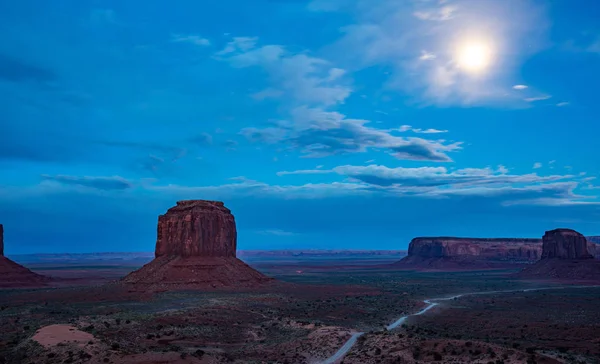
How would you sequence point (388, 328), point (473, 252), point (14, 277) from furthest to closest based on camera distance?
point (473, 252) → point (14, 277) → point (388, 328)

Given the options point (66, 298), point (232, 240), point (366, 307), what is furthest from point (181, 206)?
point (366, 307)

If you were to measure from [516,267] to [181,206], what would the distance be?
4907 inches

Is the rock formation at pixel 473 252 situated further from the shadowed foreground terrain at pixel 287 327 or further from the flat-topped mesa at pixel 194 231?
the flat-topped mesa at pixel 194 231

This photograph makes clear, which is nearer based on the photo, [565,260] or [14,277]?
[14,277]

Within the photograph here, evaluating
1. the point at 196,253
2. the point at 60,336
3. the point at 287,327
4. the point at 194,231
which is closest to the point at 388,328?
the point at 287,327

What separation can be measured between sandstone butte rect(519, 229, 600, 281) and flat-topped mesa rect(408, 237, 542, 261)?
57.0 m

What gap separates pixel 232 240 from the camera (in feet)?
289

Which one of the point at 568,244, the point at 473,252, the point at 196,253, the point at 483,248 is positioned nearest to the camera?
the point at 196,253

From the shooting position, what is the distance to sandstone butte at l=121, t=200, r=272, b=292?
7631 cm

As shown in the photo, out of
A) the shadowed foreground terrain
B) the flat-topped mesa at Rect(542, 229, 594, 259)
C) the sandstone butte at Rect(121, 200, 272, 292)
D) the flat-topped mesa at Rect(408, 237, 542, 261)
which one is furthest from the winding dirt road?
the flat-topped mesa at Rect(408, 237, 542, 261)

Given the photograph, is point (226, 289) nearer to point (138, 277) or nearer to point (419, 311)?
point (138, 277)

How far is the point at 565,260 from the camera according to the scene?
11988cm

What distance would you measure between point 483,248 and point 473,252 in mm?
6475

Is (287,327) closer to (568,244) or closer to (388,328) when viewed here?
(388,328)
